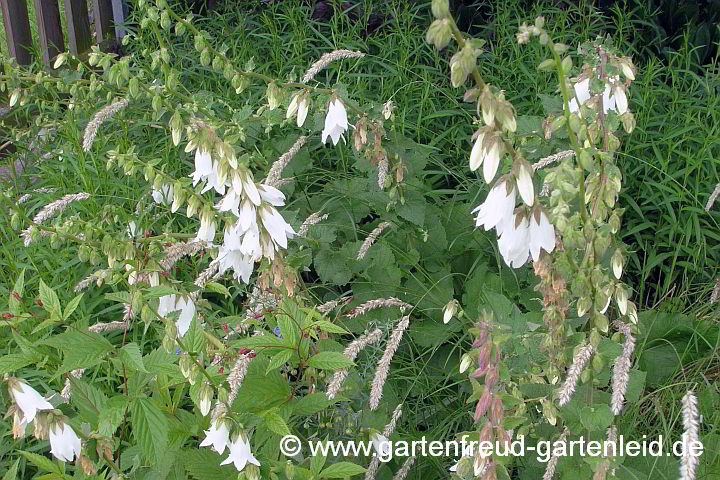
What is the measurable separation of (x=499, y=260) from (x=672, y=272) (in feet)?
2.50

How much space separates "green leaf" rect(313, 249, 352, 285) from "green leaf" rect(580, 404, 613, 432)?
3.62 feet

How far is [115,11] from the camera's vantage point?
5.24 meters

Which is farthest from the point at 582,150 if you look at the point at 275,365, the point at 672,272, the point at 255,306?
the point at 672,272

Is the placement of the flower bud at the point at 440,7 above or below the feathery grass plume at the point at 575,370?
above

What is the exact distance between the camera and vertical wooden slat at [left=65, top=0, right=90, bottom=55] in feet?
16.0

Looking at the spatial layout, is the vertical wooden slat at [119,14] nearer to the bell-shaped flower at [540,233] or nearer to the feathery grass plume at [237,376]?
the feathery grass plume at [237,376]

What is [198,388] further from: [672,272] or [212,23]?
[212,23]

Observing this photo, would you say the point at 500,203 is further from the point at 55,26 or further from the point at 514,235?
the point at 55,26

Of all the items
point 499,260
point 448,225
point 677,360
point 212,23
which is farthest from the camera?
point 212,23

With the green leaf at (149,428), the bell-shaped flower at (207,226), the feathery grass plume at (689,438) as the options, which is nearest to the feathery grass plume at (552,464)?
the feathery grass plume at (689,438)

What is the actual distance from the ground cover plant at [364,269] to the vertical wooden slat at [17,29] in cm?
34

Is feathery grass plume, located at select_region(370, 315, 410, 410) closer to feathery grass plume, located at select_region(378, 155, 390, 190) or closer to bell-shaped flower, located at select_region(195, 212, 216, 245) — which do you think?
bell-shaped flower, located at select_region(195, 212, 216, 245)

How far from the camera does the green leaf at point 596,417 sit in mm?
1609

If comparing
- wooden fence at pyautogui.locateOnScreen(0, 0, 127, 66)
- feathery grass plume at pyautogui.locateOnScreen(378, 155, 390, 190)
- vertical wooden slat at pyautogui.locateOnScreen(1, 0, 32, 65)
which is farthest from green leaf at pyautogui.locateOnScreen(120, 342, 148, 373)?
vertical wooden slat at pyautogui.locateOnScreen(1, 0, 32, 65)
